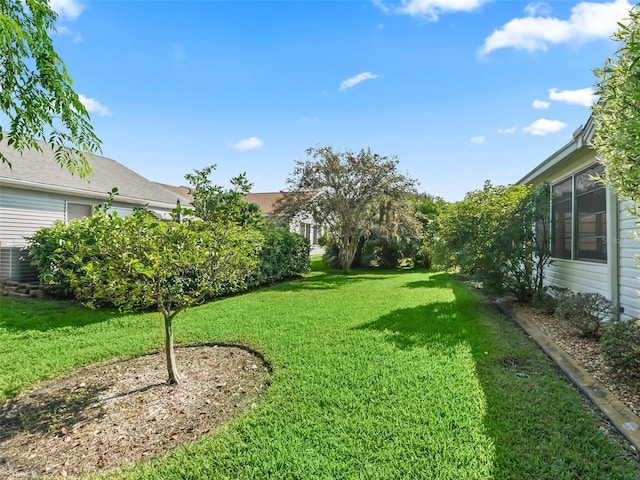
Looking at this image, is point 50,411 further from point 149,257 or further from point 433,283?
point 433,283

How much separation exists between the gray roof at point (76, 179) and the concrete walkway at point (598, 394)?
1018 centimetres

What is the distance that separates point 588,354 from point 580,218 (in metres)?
3.57

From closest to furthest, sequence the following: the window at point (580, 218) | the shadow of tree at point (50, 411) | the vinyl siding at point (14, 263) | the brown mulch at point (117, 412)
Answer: the brown mulch at point (117, 412), the shadow of tree at point (50, 411), the window at point (580, 218), the vinyl siding at point (14, 263)

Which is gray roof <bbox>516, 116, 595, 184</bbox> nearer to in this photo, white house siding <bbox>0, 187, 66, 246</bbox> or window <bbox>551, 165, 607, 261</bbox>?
window <bbox>551, 165, 607, 261</bbox>

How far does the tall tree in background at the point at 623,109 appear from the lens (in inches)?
88.5

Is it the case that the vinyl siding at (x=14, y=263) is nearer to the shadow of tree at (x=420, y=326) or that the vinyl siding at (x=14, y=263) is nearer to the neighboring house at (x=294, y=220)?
the neighboring house at (x=294, y=220)

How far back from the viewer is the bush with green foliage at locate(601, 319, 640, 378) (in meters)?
3.45

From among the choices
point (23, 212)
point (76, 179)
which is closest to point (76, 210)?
point (76, 179)

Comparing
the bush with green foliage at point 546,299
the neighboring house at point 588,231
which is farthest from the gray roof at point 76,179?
the neighboring house at point 588,231

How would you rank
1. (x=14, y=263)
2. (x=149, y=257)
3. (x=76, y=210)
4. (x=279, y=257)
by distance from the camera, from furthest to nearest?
(x=279, y=257) < (x=76, y=210) < (x=14, y=263) < (x=149, y=257)

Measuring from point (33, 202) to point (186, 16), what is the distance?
23.2ft

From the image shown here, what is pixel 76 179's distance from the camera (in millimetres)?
11758

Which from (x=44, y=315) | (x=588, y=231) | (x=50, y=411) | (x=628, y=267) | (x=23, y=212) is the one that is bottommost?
(x=50, y=411)

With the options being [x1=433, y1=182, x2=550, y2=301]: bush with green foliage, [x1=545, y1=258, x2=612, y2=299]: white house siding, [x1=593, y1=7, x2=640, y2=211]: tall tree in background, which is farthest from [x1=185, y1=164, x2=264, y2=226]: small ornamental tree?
[x1=545, y1=258, x2=612, y2=299]: white house siding
